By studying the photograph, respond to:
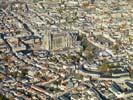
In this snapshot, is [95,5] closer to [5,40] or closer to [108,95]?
[5,40]

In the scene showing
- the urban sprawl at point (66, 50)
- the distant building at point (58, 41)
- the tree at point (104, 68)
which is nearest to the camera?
the urban sprawl at point (66, 50)

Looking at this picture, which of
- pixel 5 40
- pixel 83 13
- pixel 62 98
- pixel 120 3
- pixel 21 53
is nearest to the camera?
pixel 62 98

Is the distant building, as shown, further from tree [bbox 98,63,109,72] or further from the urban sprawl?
tree [bbox 98,63,109,72]

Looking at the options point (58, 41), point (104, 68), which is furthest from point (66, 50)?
point (104, 68)

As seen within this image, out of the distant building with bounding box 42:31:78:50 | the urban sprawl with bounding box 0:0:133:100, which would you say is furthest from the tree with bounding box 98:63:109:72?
the distant building with bounding box 42:31:78:50

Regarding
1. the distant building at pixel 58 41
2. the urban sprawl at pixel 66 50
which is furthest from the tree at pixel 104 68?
the distant building at pixel 58 41

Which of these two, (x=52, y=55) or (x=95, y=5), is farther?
(x=95, y=5)

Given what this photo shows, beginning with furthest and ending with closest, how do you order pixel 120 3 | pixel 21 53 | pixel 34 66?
pixel 120 3 → pixel 21 53 → pixel 34 66

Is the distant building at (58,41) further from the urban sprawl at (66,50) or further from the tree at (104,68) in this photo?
the tree at (104,68)

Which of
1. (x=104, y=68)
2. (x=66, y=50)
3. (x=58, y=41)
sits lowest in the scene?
(x=104, y=68)

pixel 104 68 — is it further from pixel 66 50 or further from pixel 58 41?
pixel 58 41

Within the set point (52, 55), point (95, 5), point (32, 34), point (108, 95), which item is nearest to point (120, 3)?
point (95, 5)
